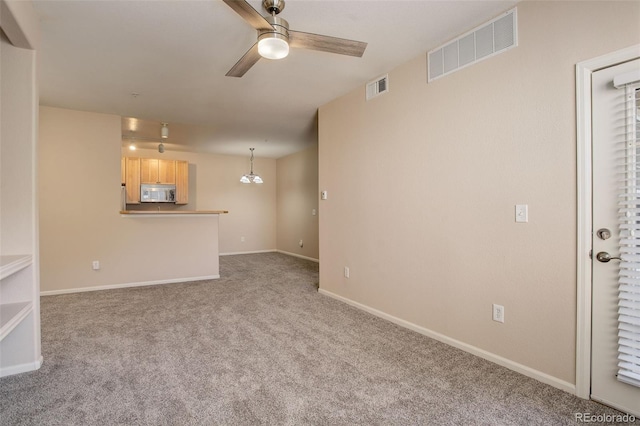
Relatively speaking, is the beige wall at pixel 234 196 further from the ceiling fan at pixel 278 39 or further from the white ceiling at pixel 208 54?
the ceiling fan at pixel 278 39

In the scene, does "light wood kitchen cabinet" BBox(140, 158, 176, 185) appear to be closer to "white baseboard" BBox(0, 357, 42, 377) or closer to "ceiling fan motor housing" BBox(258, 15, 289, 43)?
"white baseboard" BBox(0, 357, 42, 377)

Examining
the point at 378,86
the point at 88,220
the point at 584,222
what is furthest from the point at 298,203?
the point at 584,222

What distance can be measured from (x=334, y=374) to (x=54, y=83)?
4211 millimetres

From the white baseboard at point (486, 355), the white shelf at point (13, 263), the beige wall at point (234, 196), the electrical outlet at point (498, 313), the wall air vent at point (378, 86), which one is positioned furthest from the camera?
the beige wall at point (234, 196)

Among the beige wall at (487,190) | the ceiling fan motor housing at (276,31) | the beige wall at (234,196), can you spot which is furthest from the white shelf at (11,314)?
the beige wall at (234,196)

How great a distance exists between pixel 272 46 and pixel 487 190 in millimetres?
1869

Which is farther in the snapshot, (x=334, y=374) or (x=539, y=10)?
(x=334, y=374)

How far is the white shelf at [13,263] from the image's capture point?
1.80 meters

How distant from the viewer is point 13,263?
6.38ft

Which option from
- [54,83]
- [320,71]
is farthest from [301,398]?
[54,83]

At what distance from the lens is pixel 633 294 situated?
1731 mm

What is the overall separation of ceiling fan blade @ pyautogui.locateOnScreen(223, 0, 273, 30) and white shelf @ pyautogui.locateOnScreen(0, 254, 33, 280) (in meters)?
1.97

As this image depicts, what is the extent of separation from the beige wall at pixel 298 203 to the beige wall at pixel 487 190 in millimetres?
3514

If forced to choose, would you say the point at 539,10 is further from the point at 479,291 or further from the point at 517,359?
the point at 517,359
